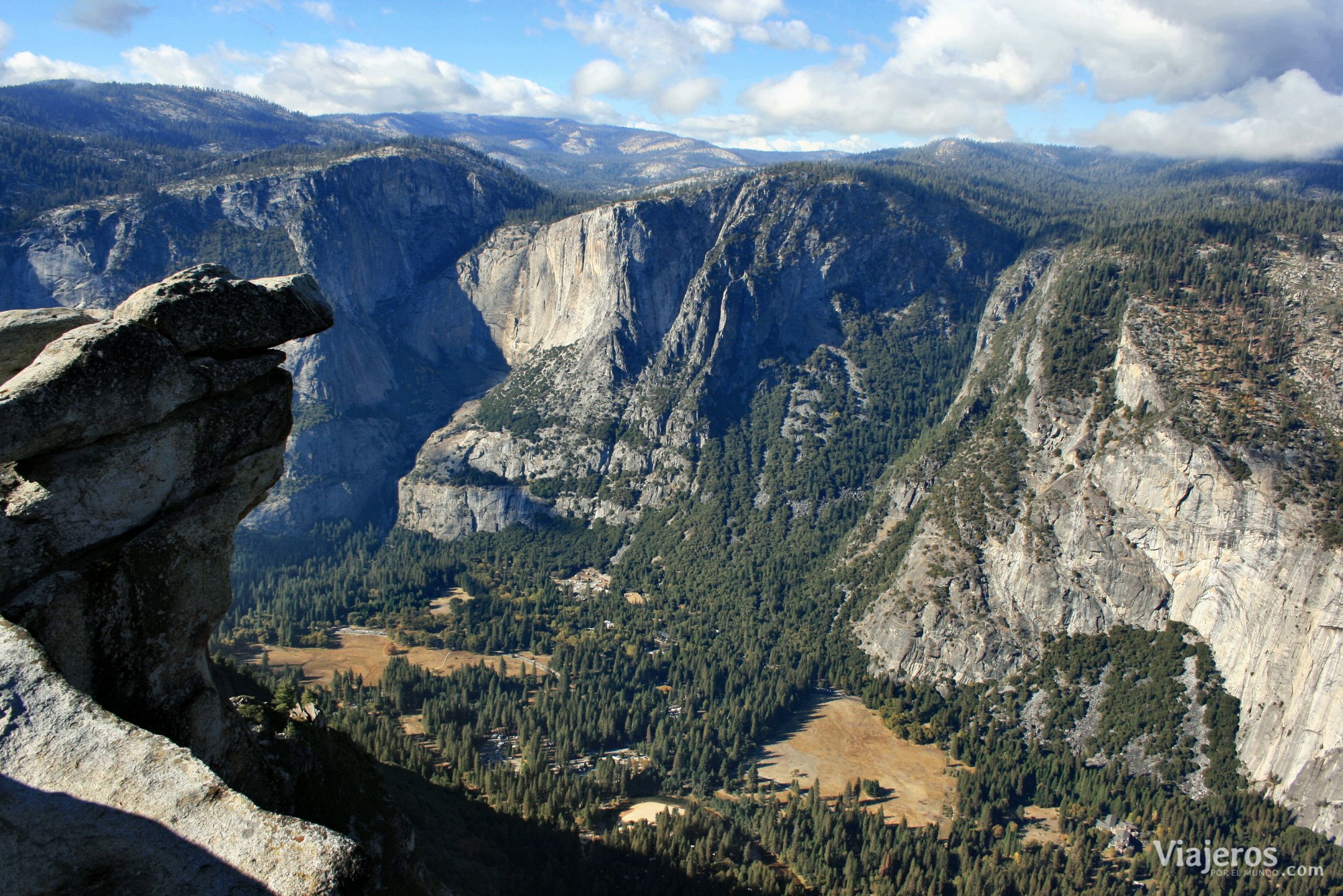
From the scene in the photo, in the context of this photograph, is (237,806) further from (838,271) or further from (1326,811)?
(838,271)

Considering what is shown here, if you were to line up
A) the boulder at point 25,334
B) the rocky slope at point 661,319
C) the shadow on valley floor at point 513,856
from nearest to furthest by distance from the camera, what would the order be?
the boulder at point 25,334 → the shadow on valley floor at point 513,856 → the rocky slope at point 661,319

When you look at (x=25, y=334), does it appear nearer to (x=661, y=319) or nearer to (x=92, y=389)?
(x=92, y=389)

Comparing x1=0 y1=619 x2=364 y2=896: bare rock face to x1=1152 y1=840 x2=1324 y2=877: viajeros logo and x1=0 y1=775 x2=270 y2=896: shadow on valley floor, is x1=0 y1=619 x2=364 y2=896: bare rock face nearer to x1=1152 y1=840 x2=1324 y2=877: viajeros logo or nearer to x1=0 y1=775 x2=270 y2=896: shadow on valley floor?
x1=0 y1=775 x2=270 y2=896: shadow on valley floor

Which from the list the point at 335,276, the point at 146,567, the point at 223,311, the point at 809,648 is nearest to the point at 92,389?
the point at 223,311

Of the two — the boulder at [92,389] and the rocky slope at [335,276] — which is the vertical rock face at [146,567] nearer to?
the boulder at [92,389]

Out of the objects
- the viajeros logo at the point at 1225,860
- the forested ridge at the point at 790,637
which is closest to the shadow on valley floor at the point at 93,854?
the forested ridge at the point at 790,637

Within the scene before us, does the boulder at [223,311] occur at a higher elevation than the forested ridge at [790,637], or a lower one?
higher

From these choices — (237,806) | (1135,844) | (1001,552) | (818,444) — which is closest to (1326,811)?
(1135,844)
